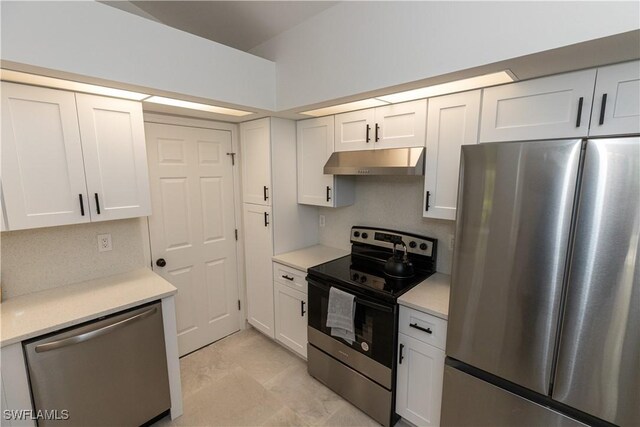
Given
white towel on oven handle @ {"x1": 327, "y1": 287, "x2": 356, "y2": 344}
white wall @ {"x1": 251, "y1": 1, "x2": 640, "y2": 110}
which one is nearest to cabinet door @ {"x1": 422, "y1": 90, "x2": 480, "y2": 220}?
white wall @ {"x1": 251, "y1": 1, "x2": 640, "y2": 110}

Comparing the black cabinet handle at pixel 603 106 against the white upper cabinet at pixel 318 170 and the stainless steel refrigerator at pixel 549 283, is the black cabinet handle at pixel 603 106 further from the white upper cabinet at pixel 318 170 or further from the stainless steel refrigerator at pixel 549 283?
the white upper cabinet at pixel 318 170

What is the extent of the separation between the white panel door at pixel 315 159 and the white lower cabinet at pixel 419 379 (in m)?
1.18

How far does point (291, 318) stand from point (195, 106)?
1.90 meters

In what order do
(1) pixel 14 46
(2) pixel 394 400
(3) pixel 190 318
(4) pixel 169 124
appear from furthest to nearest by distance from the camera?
(3) pixel 190 318 < (4) pixel 169 124 < (2) pixel 394 400 < (1) pixel 14 46

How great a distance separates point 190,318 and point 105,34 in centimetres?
227

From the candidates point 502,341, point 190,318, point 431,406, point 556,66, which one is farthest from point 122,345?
point 556,66

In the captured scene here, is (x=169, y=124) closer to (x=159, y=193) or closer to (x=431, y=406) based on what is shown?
(x=159, y=193)

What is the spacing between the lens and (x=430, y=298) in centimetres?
181

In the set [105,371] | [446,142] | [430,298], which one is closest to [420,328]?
[430,298]

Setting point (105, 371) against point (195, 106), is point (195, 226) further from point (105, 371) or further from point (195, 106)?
point (105, 371)

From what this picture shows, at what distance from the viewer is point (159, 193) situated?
8.07ft

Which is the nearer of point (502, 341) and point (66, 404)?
point (502, 341)

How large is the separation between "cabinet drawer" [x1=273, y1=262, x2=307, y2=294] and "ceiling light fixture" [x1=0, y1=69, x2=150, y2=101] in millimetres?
1621

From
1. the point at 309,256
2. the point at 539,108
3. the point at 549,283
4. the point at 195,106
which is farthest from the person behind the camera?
the point at 309,256
